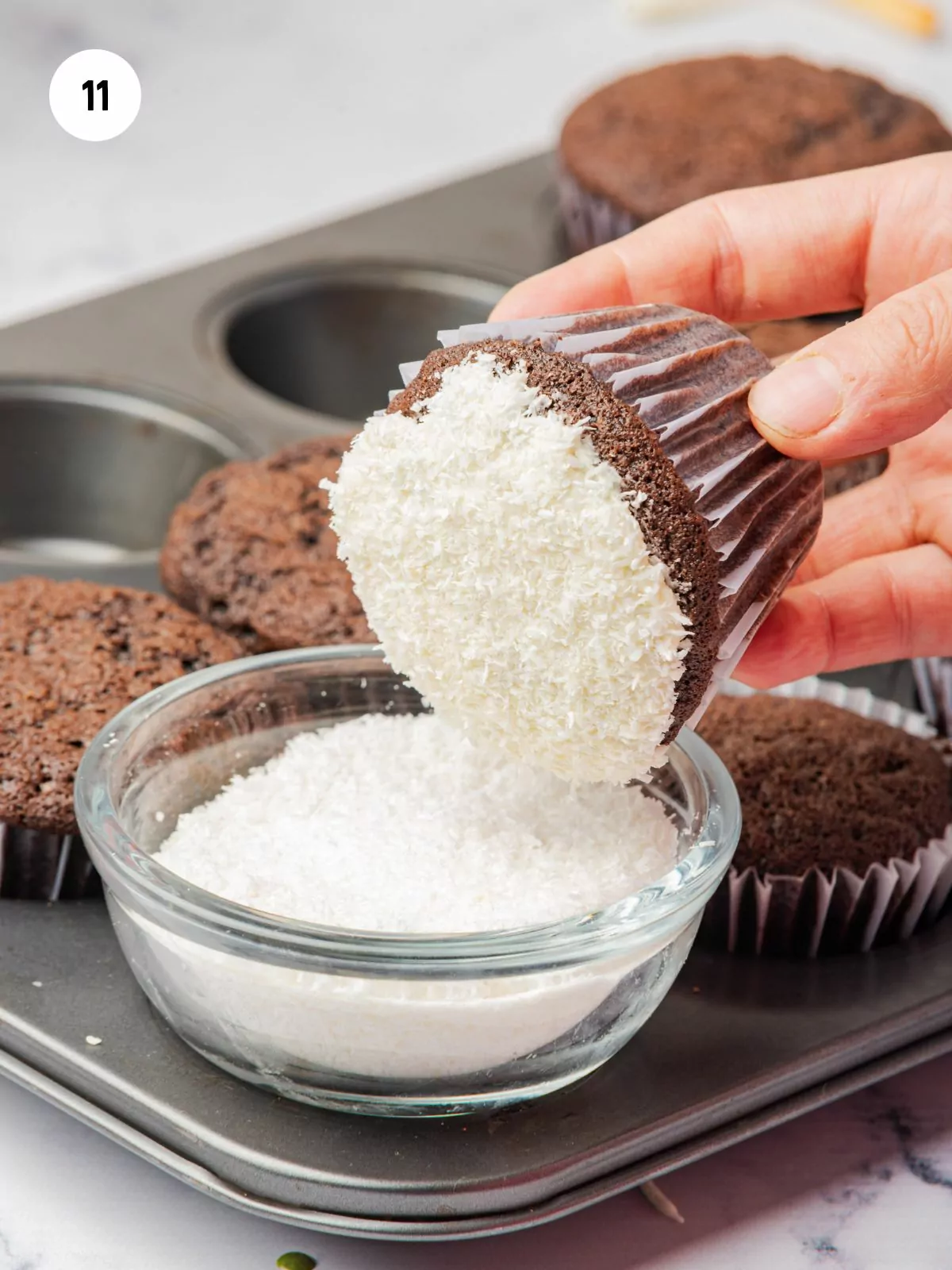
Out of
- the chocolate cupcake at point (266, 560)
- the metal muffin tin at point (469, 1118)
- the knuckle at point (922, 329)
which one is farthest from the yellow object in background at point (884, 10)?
the knuckle at point (922, 329)

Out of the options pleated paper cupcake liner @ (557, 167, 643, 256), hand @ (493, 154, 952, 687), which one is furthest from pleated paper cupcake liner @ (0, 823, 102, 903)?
pleated paper cupcake liner @ (557, 167, 643, 256)

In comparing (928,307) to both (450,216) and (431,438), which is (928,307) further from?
(450,216)

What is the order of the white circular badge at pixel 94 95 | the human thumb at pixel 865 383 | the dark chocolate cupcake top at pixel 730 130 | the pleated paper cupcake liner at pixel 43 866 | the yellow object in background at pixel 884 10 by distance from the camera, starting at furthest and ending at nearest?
the yellow object in background at pixel 884 10, the white circular badge at pixel 94 95, the dark chocolate cupcake top at pixel 730 130, the pleated paper cupcake liner at pixel 43 866, the human thumb at pixel 865 383

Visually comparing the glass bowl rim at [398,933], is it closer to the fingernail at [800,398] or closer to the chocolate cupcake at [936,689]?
the fingernail at [800,398]

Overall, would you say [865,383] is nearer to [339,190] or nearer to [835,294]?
[835,294]

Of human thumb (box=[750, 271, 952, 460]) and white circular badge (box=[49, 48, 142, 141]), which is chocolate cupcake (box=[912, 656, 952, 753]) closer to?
human thumb (box=[750, 271, 952, 460])

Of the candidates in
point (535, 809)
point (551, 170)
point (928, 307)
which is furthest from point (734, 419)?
point (551, 170)
